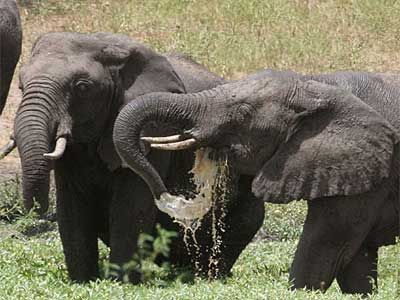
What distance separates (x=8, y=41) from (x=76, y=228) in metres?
2.05

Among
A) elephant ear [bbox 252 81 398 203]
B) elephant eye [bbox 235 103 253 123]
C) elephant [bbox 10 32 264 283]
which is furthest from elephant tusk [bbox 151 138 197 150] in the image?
elephant [bbox 10 32 264 283]

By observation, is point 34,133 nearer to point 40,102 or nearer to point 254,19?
point 40,102

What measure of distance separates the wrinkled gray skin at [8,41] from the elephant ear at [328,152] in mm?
3327

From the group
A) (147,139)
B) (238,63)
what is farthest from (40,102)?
(238,63)

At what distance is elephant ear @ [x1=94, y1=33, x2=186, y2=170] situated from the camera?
10.0 m

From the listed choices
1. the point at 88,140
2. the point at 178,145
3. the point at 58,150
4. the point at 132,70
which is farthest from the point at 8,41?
the point at 178,145

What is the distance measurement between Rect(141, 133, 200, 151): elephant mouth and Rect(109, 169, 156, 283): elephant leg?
111 centimetres

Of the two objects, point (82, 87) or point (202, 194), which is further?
point (82, 87)

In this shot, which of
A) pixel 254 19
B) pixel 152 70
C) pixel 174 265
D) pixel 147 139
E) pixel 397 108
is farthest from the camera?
pixel 254 19

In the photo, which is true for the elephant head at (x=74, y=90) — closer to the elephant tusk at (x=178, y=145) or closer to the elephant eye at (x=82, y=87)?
the elephant eye at (x=82, y=87)

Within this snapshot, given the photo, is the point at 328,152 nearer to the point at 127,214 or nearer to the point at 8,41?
the point at 127,214

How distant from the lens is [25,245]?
11.5 meters

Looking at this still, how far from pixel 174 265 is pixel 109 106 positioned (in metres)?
1.58

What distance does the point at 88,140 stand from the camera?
32.9 feet
